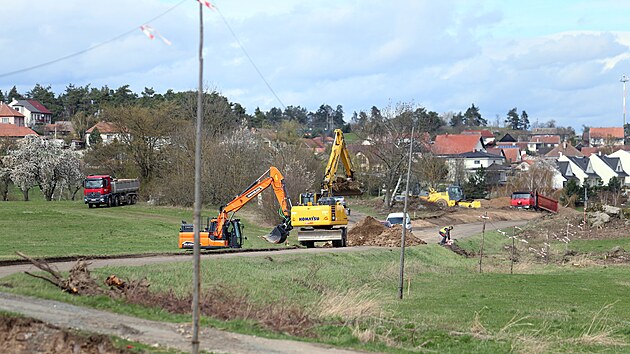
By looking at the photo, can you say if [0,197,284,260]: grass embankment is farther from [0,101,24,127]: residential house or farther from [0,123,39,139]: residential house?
[0,101,24,127]: residential house

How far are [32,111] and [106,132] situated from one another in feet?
201

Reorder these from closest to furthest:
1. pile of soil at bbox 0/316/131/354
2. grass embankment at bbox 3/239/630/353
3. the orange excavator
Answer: pile of soil at bbox 0/316/131/354, grass embankment at bbox 3/239/630/353, the orange excavator

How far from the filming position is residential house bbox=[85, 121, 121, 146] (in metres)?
88.2

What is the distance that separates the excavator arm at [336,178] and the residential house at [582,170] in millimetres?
96726

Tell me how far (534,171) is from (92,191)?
212 ft

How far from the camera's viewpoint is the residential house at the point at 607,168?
487 feet

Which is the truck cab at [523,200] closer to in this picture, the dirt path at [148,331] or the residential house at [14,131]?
the residential house at [14,131]

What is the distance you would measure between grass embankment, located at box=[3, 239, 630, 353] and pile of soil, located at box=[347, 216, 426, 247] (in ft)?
27.7

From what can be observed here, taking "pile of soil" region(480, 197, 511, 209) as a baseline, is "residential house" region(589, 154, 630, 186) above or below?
above

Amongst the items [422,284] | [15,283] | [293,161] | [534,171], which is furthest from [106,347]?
[534,171]

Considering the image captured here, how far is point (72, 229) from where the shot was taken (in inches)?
2077

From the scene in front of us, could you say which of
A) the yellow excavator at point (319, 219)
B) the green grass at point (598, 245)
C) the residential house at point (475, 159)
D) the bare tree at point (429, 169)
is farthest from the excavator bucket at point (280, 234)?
the residential house at point (475, 159)

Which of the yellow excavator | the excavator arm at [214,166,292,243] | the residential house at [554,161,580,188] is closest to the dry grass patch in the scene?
the excavator arm at [214,166,292,243]

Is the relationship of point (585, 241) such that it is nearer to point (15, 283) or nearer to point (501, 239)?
point (501, 239)
